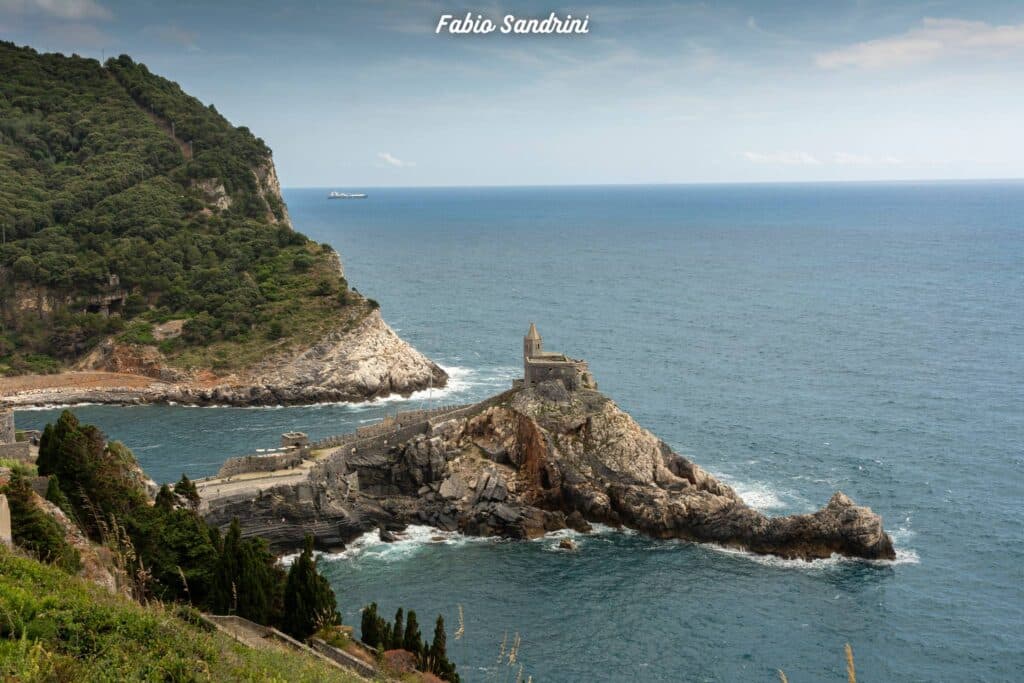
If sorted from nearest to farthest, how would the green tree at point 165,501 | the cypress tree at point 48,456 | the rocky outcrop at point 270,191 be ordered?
1. the cypress tree at point 48,456
2. the green tree at point 165,501
3. the rocky outcrop at point 270,191

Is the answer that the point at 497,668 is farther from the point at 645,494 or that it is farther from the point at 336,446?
the point at 336,446

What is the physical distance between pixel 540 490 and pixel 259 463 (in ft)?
52.0

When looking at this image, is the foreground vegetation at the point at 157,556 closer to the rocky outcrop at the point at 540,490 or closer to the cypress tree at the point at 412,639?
the cypress tree at the point at 412,639

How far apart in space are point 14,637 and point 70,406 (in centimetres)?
7158

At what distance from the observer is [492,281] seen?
151 meters

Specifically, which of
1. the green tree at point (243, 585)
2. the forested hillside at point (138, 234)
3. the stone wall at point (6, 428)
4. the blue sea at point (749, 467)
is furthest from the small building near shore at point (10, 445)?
the forested hillside at point (138, 234)

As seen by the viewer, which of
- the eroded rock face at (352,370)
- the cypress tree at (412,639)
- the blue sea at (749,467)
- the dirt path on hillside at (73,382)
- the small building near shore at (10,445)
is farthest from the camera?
the dirt path on hillside at (73,382)

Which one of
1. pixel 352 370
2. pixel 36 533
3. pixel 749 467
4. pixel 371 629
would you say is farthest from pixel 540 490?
pixel 36 533

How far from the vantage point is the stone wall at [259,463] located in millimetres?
59375

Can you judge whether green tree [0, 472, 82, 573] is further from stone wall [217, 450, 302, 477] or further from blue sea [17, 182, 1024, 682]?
stone wall [217, 450, 302, 477]

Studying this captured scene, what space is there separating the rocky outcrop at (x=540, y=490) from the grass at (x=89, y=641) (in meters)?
33.1

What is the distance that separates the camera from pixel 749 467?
64.8m

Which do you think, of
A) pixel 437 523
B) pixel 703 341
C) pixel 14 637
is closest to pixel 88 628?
pixel 14 637

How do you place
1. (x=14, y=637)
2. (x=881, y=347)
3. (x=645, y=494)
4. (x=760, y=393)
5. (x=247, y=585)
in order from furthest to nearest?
(x=881, y=347) < (x=760, y=393) < (x=645, y=494) < (x=247, y=585) < (x=14, y=637)
